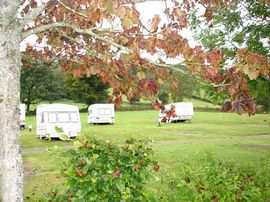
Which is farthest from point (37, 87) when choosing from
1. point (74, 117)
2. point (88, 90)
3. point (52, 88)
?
point (74, 117)

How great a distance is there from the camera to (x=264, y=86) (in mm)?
10859

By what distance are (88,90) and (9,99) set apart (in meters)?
69.2

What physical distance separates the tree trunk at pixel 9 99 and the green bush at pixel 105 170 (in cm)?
64

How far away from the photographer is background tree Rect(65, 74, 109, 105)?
7250cm

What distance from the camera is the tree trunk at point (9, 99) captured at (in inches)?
168

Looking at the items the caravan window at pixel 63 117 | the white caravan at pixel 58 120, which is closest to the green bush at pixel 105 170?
the white caravan at pixel 58 120

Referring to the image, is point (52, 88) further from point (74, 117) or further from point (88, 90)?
point (74, 117)

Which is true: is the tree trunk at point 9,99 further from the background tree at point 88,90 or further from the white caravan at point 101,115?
the background tree at point 88,90

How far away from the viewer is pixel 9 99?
4301mm

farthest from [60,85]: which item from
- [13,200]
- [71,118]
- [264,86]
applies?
[13,200]

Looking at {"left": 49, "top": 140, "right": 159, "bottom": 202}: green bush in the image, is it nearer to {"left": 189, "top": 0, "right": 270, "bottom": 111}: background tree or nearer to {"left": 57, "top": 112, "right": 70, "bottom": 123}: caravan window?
{"left": 189, "top": 0, "right": 270, "bottom": 111}: background tree

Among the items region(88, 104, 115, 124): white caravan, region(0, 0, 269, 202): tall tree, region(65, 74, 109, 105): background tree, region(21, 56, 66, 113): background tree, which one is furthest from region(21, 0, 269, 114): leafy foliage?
region(65, 74, 109, 105): background tree

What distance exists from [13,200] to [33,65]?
278 centimetres

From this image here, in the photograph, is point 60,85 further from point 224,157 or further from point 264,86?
point 264,86
